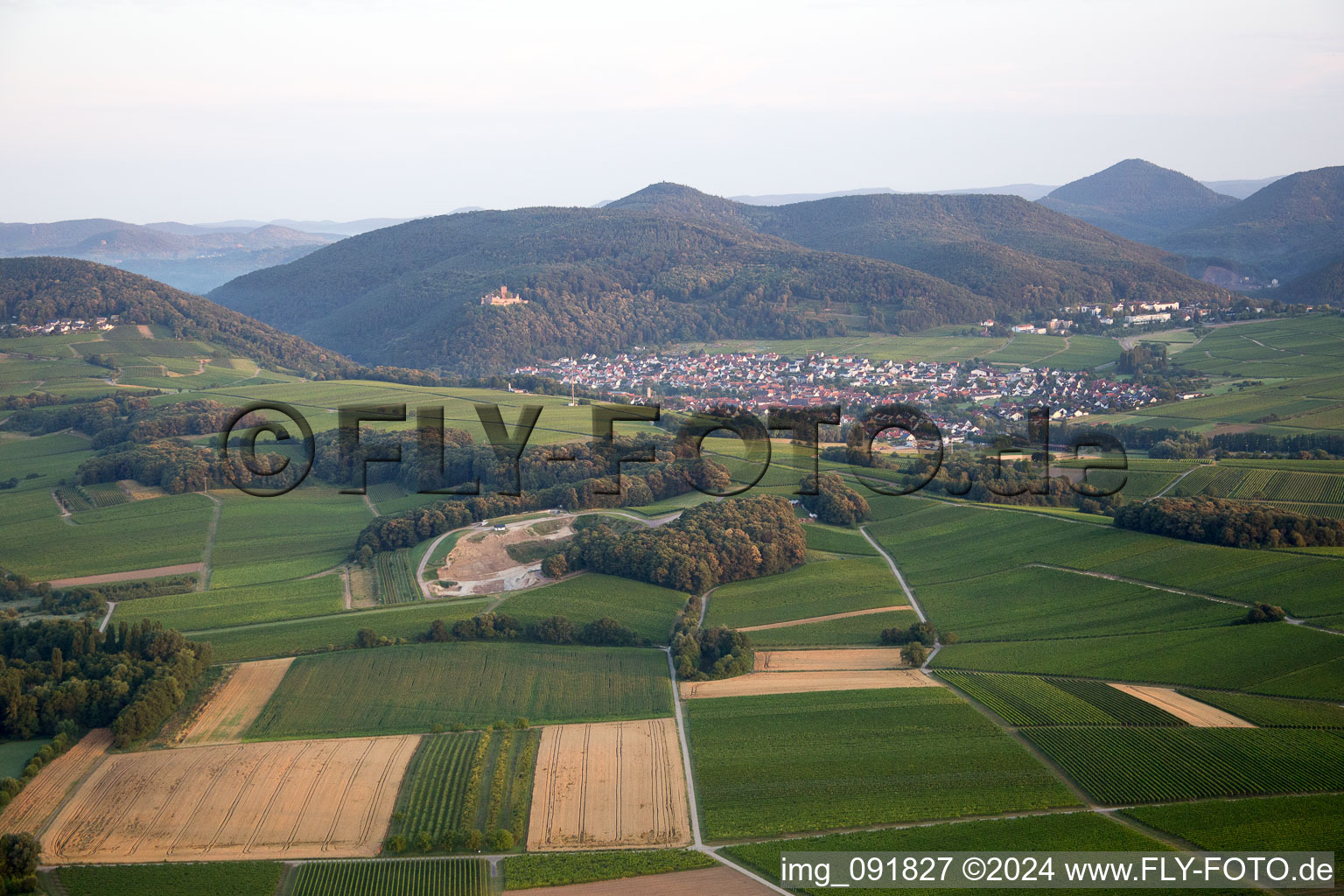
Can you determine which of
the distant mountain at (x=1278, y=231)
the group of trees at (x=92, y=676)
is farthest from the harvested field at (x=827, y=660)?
the distant mountain at (x=1278, y=231)

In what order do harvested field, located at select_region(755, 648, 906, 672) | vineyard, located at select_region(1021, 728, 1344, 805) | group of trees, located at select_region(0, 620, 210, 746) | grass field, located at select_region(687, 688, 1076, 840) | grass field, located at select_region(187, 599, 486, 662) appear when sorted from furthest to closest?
grass field, located at select_region(187, 599, 486, 662), harvested field, located at select_region(755, 648, 906, 672), group of trees, located at select_region(0, 620, 210, 746), grass field, located at select_region(687, 688, 1076, 840), vineyard, located at select_region(1021, 728, 1344, 805)

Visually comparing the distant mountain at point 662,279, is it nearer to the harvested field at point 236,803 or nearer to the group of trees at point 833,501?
the group of trees at point 833,501

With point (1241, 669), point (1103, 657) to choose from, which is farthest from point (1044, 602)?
point (1241, 669)

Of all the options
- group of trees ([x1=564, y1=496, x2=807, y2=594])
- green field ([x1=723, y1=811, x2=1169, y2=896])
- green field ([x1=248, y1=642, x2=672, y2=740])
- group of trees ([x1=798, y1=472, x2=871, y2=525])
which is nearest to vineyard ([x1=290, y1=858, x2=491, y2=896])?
green field ([x1=723, y1=811, x2=1169, y2=896])

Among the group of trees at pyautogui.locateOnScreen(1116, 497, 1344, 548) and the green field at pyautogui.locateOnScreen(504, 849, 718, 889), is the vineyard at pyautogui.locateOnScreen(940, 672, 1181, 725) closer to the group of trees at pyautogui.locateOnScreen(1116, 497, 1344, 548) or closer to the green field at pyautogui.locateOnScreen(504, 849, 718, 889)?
the green field at pyautogui.locateOnScreen(504, 849, 718, 889)

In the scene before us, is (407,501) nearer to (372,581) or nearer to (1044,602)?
(372,581)
